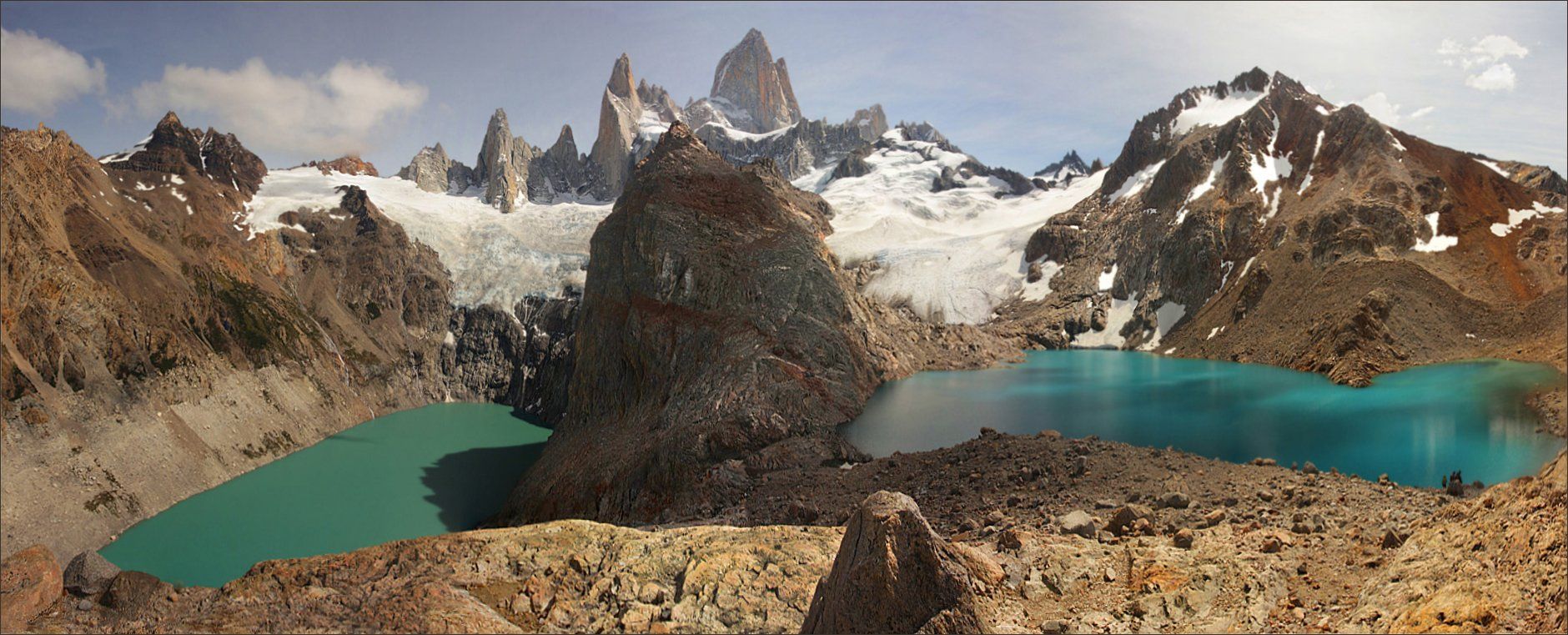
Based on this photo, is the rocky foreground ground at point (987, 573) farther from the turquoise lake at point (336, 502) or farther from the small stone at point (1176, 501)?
the turquoise lake at point (336, 502)

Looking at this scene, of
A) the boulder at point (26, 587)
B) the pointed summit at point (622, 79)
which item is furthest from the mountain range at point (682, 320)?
the pointed summit at point (622, 79)

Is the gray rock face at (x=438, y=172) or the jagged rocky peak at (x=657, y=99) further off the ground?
the jagged rocky peak at (x=657, y=99)

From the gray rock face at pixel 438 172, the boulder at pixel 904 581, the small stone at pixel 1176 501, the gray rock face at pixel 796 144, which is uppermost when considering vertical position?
the gray rock face at pixel 796 144

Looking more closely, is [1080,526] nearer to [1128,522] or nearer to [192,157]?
[1128,522]

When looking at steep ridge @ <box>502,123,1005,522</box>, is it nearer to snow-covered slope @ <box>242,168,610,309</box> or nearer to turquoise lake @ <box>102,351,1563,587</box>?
turquoise lake @ <box>102,351,1563,587</box>

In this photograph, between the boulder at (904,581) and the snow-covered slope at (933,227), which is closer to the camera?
the boulder at (904,581)

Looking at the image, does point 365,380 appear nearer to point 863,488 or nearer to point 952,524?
point 863,488

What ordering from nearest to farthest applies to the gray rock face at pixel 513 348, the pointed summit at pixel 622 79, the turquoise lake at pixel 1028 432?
1. the turquoise lake at pixel 1028 432
2. the gray rock face at pixel 513 348
3. the pointed summit at pixel 622 79

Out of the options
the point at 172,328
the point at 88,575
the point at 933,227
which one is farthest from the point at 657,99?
the point at 88,575

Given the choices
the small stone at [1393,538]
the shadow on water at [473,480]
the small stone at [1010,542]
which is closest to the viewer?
the small stone at [1393,538]
